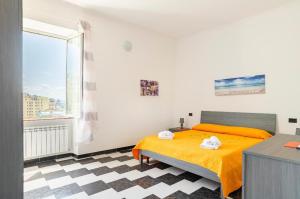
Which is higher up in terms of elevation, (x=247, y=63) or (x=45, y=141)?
(x=247, y=63)

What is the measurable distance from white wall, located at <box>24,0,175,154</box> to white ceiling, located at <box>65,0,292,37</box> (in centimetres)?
29

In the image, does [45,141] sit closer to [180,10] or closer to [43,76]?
[43,76]

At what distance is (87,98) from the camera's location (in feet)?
11.8

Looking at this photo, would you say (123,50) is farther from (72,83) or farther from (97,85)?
(72,83)

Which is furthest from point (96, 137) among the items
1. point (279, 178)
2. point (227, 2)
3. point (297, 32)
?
point (297, 32)

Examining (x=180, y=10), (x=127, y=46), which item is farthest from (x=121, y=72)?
(x=180, y=10)

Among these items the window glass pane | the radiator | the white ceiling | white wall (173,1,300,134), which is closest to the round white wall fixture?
the white ceiling

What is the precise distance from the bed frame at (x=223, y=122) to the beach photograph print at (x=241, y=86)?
1.54ft

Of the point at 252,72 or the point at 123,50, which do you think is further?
the point at 123,50

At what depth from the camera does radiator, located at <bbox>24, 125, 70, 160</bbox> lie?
326 cm

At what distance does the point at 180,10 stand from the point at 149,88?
1.97 meters

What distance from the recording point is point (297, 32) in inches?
132

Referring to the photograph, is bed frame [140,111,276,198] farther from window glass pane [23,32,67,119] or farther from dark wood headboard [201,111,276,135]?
window glass pane [23,32,67,119]

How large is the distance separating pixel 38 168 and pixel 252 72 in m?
4.46
